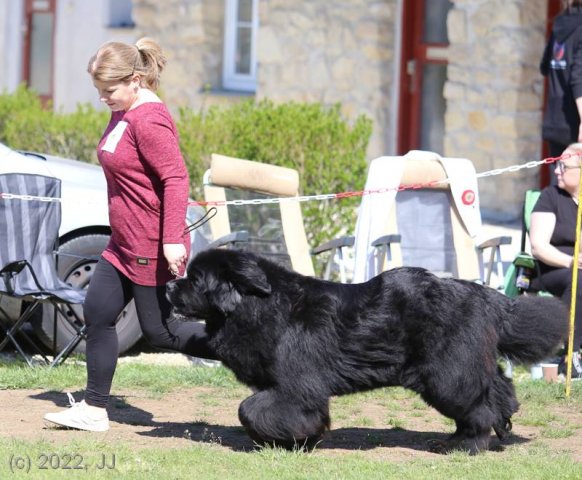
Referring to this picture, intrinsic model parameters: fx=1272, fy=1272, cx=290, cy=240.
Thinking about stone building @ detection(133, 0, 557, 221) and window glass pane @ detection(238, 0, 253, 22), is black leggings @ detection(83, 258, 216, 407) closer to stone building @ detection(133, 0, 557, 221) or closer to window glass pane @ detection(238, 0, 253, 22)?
stone building @ detection(133, 0, 557, 221)

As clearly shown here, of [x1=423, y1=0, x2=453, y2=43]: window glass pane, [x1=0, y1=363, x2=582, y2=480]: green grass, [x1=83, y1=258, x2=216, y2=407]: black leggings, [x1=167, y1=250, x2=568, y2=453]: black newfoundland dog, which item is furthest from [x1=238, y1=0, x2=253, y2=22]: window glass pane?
[x1=167, y1=250, x2=568, y2=453]: black newfoundland dog

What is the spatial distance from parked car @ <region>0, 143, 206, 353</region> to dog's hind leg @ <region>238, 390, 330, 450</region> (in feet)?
8.40

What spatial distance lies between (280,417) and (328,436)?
68 cm

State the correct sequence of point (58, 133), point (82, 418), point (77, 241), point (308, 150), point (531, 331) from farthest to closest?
point (58, 133) < point (308, 150) < point (77, 241) < point (82, 418) < point (531, 331)

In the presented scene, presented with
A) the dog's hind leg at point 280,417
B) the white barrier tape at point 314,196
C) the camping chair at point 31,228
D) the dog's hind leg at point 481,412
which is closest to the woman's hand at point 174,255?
the dog's hind leg at point 280,417

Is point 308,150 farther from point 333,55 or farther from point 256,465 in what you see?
point 256,465

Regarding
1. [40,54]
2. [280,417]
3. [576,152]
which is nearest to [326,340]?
[280,417]

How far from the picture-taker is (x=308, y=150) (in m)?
10.2

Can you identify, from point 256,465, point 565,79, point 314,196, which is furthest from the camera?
point 565,79

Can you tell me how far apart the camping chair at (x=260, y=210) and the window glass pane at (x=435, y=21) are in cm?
521

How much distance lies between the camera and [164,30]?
15406mm

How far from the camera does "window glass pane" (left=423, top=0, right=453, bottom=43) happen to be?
13.6 meters

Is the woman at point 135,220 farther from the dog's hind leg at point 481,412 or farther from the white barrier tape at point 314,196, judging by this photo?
the white barrier tape at point 314,196

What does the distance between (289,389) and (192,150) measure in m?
4.98
